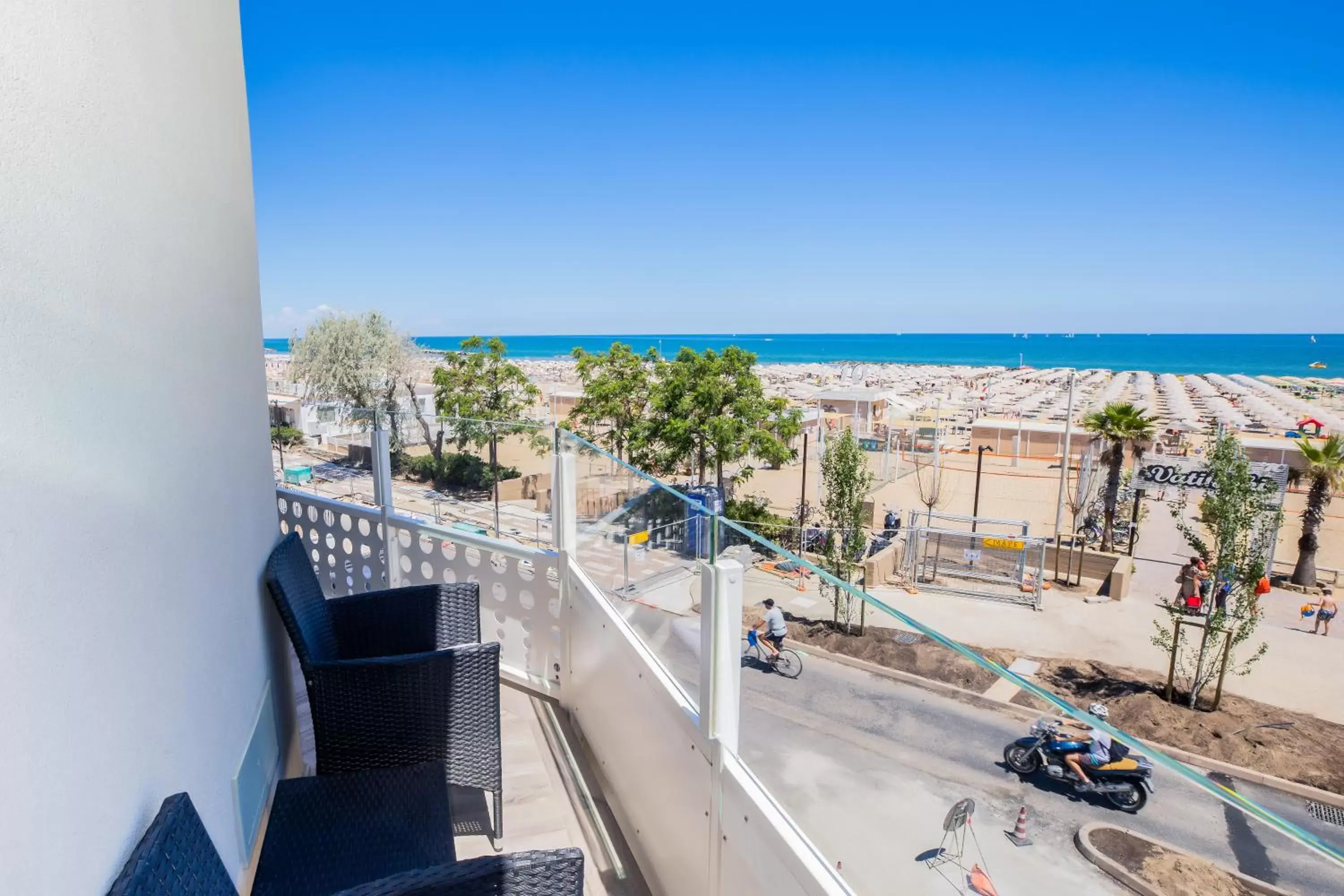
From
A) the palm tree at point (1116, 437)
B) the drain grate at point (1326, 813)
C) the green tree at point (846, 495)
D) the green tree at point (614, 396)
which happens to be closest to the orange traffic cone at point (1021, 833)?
the drain grate at point (1326, 813)

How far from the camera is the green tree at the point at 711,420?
60.0 feet

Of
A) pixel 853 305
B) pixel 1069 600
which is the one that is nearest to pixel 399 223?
pixel 1069 600

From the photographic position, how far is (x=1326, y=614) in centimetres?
1223

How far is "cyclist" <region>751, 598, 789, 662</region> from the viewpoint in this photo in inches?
59.3

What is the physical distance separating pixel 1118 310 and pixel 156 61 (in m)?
191

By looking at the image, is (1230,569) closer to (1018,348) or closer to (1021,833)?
(1021,833)

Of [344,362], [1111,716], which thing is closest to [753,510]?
[344,362]

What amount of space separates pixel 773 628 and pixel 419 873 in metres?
0.82

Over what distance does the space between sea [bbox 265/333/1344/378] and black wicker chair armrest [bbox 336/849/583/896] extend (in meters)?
60.0

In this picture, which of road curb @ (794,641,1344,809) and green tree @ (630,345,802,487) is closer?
road curb @ (794,641,1344,809)

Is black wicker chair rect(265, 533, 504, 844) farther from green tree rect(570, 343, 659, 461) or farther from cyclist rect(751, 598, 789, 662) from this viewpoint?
green tree rect(570, 343, 659, 461)

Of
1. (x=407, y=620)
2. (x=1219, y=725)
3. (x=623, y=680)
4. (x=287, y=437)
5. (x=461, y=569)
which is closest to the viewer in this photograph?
(x=623, y=680)

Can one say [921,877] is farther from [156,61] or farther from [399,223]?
[399,223]

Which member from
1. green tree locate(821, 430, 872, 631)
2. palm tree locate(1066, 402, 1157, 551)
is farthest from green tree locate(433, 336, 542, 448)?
palm tree locate(1066, 402, 1157, 551)
